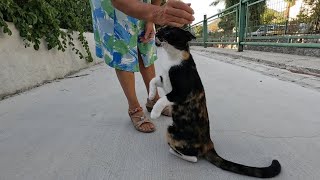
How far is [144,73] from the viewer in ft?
7.25

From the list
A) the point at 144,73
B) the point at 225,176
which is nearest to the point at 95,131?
the point at 144,73

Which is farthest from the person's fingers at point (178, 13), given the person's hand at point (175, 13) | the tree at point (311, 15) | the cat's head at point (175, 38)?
the tree at point (311, 15)

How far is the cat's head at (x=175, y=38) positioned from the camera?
4.85ft

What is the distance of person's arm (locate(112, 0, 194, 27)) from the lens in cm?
115

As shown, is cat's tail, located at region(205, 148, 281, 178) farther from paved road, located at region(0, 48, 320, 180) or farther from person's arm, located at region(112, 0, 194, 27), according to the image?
person's arm, located at region(112, 0, 194, 27)

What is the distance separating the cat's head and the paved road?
1.85 ft

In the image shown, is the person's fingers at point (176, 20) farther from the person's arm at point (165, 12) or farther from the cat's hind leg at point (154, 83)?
the cat's hind leg at point (154, 83)

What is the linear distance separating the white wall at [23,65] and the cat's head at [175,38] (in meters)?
2.10

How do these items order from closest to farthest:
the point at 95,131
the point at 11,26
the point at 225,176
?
the point at 225,176
the point at 95,131
the point at 11,26

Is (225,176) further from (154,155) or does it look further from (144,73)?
(144,73)

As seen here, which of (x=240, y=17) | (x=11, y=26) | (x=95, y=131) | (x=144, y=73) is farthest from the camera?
(x=240, y=17)

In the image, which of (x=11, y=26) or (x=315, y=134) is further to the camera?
(x=11, y=26)

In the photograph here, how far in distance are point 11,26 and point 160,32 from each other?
7.85ft

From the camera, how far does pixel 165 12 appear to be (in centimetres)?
117
